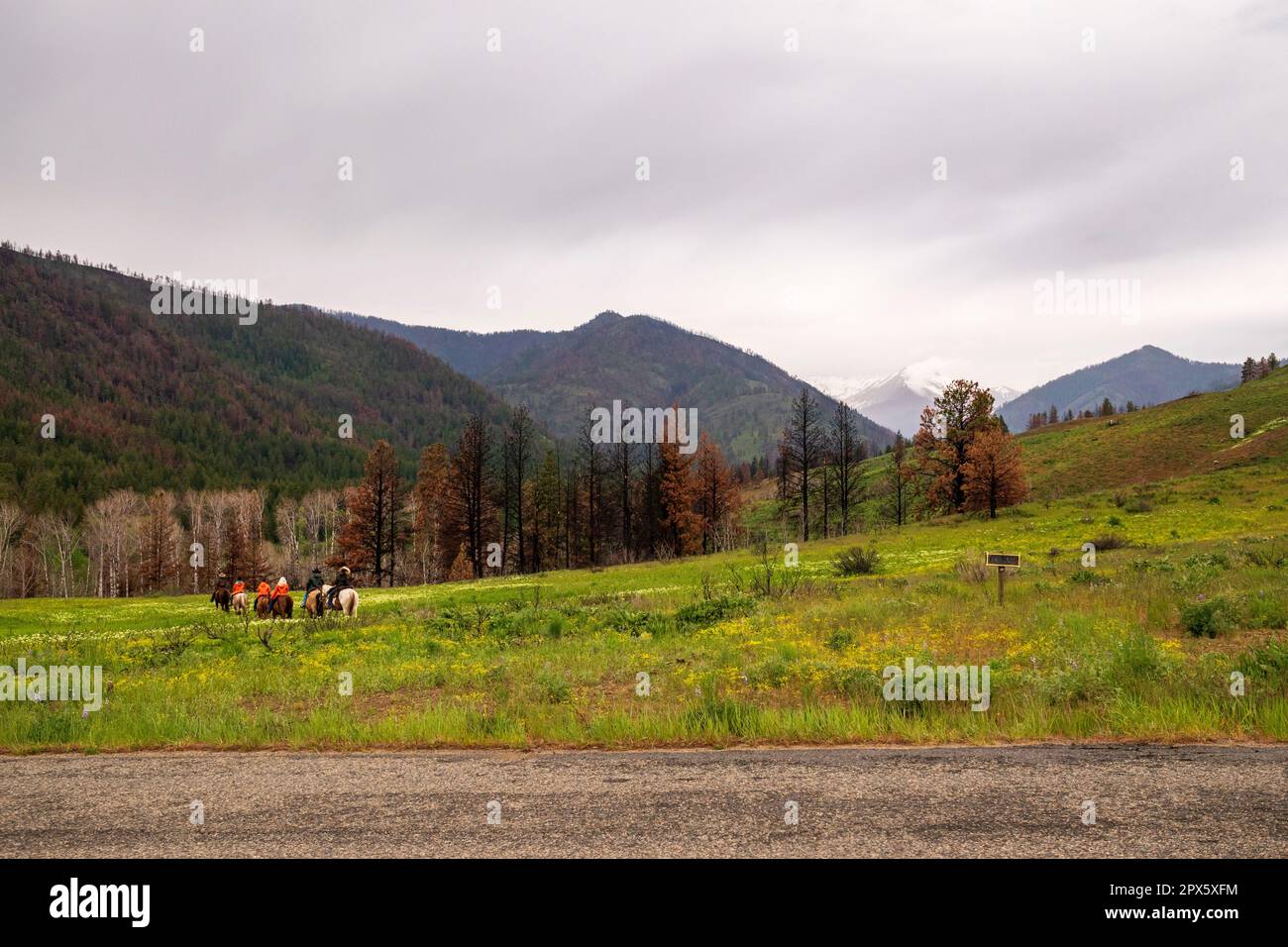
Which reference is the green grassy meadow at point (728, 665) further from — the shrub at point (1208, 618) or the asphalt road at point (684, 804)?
the asphalt road at point (684, 804)

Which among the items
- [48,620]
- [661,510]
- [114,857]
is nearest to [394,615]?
[48,620]

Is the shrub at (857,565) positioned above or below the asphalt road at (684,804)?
below

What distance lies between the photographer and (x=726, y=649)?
15352 millimetres

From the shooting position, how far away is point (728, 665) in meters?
13.7

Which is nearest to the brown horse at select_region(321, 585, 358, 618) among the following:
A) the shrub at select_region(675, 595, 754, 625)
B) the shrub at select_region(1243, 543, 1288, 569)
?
the shrub at select_region(675, 595, 754, 625)

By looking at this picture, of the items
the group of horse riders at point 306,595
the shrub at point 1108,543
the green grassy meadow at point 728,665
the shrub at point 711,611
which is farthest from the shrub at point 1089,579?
the group of horse riders at point 306,595

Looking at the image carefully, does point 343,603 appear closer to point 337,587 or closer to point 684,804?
point 337,587

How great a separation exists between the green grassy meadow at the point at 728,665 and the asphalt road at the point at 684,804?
3.16 feet

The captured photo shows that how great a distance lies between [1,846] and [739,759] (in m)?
6.89

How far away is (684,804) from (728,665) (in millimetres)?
7437

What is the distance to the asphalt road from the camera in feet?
18.2

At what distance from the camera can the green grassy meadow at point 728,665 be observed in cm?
915

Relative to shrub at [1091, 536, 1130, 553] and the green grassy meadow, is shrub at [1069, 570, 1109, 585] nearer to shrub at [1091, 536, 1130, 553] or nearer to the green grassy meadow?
the green grassy meadow
